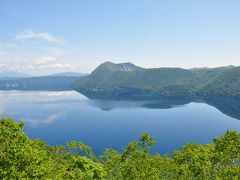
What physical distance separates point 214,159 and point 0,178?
3973 centimetres

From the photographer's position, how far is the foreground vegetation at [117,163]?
3469cm

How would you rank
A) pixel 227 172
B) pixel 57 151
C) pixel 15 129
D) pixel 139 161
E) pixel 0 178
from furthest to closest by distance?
pixel 57 151 < pixel 139 161 < pixel 227 172 < pixel 15 129 < pixel 0 178

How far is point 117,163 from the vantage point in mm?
68625

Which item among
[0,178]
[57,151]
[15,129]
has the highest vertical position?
[15,129]

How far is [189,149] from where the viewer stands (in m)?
63.5

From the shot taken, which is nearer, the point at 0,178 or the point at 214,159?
the point at 0,178

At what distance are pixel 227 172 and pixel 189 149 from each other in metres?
18.8

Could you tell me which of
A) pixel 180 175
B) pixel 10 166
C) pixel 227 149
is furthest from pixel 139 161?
pixel 10 166

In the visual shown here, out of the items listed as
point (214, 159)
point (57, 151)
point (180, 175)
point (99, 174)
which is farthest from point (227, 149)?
point (57, 151)

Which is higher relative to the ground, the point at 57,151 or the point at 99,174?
the point at 99,174

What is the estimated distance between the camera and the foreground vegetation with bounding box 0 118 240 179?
114 ft

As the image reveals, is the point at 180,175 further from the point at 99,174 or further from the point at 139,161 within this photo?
the point at 99,174

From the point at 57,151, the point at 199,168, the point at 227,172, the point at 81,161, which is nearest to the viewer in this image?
the point at 81,161

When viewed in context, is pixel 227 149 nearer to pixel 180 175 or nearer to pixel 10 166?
pixel 180 175
